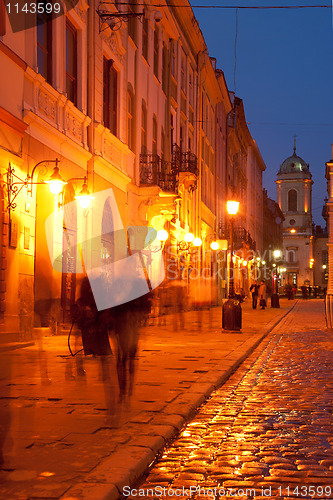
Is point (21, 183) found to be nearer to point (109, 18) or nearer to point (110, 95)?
point (109, 18)

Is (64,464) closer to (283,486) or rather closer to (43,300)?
(283,486)

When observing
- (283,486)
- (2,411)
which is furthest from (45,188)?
(283,486)

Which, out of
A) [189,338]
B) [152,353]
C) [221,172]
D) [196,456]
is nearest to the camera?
[196,456]

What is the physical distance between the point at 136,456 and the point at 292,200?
121 meters

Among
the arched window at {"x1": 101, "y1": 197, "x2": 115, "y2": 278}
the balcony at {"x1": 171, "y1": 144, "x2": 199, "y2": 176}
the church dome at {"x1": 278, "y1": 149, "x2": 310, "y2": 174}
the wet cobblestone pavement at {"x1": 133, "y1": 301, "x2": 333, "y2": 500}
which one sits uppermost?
the church dome at {"x1": 278, "y1": 149, "x2": 310, "y2": 174}

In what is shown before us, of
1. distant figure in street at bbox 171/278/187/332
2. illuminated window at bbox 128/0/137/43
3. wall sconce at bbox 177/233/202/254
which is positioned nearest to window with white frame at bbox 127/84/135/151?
illuminated window at bbox 128/0/137/43

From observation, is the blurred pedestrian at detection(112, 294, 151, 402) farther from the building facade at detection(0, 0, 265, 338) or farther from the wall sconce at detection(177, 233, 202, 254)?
the wall sconce at detection(177, 233, 202, 254)

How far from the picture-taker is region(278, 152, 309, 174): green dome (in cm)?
12550

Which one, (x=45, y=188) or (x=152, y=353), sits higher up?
(x=45, y=188)

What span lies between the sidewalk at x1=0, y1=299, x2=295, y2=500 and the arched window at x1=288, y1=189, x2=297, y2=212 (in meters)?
113

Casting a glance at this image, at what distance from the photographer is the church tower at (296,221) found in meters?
123

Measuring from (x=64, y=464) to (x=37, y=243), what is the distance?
385 inches

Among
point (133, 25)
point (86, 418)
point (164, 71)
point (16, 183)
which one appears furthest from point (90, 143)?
point (86, 418)

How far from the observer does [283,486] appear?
193 inches
